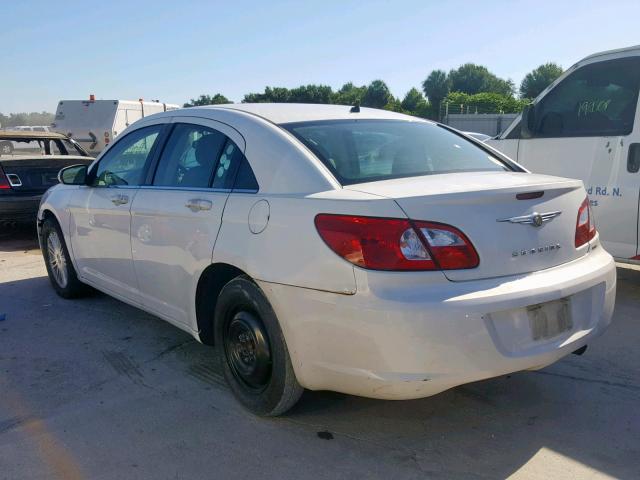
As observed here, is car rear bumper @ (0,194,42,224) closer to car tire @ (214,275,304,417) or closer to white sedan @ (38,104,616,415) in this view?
white sedan @ (38,104,616,415)

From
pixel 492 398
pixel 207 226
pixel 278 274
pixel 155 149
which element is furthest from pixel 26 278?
pixel 492 398

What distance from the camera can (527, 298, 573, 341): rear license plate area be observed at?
2.73 meters

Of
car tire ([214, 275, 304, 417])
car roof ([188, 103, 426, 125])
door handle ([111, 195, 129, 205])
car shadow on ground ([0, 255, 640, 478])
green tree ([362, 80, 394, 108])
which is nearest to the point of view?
car shadow on ground ([0, 255, 640, 478])

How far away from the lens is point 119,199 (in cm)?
428

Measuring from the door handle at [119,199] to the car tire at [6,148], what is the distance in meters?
5.75

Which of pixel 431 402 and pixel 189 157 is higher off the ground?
pixel 189 157

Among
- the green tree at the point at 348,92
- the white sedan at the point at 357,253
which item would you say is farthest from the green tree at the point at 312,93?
the white sedan at the point at 357,253

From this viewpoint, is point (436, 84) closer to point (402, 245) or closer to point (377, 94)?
point (377, 94)

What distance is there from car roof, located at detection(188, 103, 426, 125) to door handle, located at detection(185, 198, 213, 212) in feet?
1.97

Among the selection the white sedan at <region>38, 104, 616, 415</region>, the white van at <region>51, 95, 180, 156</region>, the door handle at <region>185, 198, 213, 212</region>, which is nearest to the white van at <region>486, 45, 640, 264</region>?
the white sedan at <region>38, 104, 616, 415</region>

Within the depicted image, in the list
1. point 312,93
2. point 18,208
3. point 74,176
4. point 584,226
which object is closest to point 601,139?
point 584,226

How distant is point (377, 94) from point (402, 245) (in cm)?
9459

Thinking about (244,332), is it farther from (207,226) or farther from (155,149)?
(155,149)

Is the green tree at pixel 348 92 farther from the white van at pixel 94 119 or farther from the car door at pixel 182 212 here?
the car door at pixel 182 212
